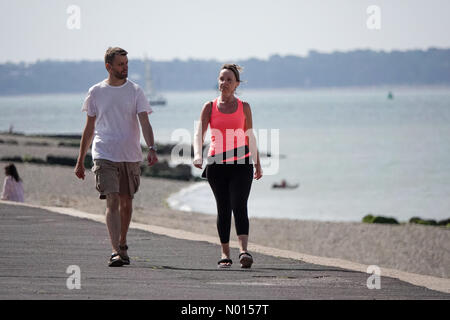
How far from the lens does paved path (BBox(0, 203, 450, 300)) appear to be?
7262 millimetres

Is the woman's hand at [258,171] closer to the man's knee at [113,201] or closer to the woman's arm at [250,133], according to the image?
the woman's arm at [250,133]

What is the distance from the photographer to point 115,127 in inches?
336

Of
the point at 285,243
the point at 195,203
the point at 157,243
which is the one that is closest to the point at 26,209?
the point at 157,243

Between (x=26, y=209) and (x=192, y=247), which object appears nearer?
(x=192, y=247)

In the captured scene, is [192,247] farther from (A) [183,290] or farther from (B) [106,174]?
(A) [183,290]

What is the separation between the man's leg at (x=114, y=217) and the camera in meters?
8.60

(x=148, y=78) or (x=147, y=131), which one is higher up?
(x=148, y=78)

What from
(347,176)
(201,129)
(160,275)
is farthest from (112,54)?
(347,176)

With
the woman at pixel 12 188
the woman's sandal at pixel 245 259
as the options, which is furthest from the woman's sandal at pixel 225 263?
the woman at pixel 12 188

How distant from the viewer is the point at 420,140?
10962 centimetres

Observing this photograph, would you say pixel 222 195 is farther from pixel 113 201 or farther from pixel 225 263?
pixel 113 201

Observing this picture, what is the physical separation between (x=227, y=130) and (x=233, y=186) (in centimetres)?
52

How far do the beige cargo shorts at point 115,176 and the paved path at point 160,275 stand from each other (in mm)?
703

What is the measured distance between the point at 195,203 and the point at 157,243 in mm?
28475
